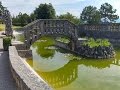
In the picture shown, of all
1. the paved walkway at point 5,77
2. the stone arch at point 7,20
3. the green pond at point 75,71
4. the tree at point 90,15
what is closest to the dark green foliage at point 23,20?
the tree at point 90,15

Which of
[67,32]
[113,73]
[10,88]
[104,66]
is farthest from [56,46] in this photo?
[10,88]

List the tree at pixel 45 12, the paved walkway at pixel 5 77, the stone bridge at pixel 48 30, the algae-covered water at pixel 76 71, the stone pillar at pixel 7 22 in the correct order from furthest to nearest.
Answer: the tree at pixel 45 12
the stone pillar at pixel 7 22
the stone bridge at pixel 48 30
the algae-covered water at pixel 76 71
the paved walkway at pixel 5 77

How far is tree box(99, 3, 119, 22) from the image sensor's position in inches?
2490

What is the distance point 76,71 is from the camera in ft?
75.4

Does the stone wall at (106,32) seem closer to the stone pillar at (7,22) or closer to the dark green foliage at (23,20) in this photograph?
the stone pillar at (7,22)

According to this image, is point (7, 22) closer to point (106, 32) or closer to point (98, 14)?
point (106, 32)

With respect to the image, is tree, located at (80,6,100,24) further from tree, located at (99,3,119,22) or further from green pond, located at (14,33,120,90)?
green pond, located at (14,33,120,90)

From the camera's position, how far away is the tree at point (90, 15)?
194ft

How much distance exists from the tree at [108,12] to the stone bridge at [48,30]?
33.6 m

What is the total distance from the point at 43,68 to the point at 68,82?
4842 mm

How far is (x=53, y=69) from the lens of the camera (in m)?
23.8

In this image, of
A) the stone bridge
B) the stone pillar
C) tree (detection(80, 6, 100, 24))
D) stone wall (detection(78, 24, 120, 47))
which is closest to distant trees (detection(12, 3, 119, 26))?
tree (detection(80, 6, 100, 24))

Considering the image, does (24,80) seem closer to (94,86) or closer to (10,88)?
(10,88)

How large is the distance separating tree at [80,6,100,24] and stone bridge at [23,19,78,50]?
27922 mm
